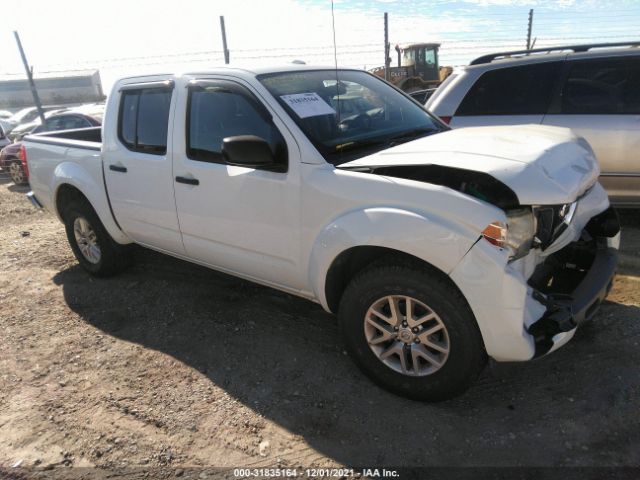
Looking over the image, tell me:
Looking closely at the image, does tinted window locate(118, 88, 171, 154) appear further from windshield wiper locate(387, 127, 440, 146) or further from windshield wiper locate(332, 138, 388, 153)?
windshield wiper locate(387, 127, 440, 146)

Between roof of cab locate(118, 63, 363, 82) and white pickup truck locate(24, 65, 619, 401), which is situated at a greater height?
roof of cab locate(118, 63, 363, 82)

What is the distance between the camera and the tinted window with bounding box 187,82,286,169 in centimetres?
303

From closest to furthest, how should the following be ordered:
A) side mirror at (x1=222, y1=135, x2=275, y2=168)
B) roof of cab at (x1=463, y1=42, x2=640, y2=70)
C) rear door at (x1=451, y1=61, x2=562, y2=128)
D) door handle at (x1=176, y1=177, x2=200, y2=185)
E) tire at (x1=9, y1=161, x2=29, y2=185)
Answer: side mirror at (x1=222, y1=135, x2=275, y2=168) → door handle at (x1=176, y1=177, x2=200, y2=185) → roof of cab at (x1=463, y1=42, x2=640, y2=70) → rear door at (x1=451, y1=61, x2=562, y2=128) → tire at (x1=9, y1=161, x2=29, y2=185)

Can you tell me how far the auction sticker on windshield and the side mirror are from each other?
0.30m

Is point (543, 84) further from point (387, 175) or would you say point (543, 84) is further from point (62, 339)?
point (62, 339)

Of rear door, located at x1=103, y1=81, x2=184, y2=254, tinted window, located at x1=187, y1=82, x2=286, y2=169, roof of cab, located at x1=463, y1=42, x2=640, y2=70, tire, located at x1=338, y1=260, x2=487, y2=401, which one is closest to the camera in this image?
tire, located at x1=338, y1=260, x2=487, y2=401

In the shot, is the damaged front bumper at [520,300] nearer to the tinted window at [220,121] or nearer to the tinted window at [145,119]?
the tinted window at [220,121]

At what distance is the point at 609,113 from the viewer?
4.56 m

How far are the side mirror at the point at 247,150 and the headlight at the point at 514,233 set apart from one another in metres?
1.32

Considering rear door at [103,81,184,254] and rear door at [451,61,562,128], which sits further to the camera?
rear door at [451,61,562,128]

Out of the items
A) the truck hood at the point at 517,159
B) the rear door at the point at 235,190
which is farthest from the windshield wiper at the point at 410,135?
the rear door at the point at 235,190

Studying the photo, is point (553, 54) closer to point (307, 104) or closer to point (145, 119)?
point (307, 104)

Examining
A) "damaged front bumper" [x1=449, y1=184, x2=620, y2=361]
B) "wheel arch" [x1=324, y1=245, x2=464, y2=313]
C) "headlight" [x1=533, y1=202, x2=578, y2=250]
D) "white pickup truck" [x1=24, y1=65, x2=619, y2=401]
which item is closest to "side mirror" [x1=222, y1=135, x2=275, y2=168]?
"white pickup truck" [x1=24, y1=65, x2=619, y2=401]

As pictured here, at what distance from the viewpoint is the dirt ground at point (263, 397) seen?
243 centimetres
